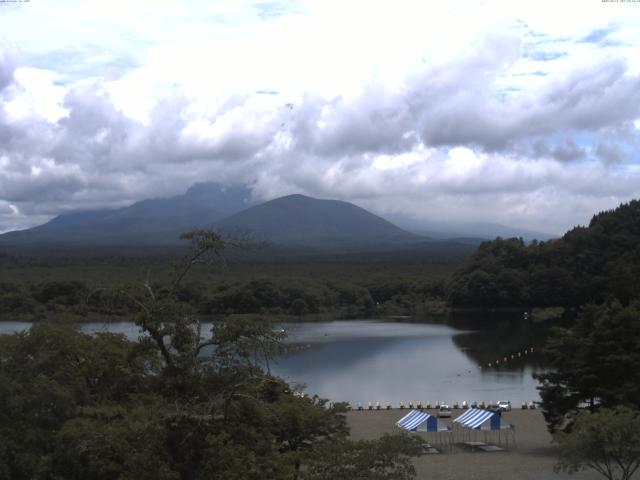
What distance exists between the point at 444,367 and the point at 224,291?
23.9 m

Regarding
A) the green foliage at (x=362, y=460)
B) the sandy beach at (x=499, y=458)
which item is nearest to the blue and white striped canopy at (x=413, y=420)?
the sandy beach at (x=499, y=458)

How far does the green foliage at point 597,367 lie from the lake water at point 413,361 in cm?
592

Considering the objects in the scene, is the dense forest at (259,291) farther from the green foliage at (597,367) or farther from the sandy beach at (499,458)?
the green foliage at (597,367)

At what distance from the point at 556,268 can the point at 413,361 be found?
25.7 meters

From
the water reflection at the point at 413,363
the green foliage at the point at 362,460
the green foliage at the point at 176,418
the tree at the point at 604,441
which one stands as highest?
the green foliage at the point at 176,418

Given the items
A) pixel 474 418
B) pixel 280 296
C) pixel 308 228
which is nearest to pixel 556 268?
pixel 280 296

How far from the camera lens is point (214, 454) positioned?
617 cm

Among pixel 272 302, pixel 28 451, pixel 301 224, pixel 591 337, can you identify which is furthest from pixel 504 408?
pixel 301 224

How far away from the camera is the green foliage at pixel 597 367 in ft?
48.8

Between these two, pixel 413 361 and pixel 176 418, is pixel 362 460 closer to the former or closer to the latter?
pixel 176 418

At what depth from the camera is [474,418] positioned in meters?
16.6

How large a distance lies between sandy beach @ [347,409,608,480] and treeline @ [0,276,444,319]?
80.2ft

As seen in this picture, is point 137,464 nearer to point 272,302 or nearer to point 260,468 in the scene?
point 260,468

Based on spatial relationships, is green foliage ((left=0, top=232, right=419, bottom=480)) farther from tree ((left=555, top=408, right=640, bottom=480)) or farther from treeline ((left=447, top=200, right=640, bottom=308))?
treeline ((left=447, top=200, right=640, bottom=308))
